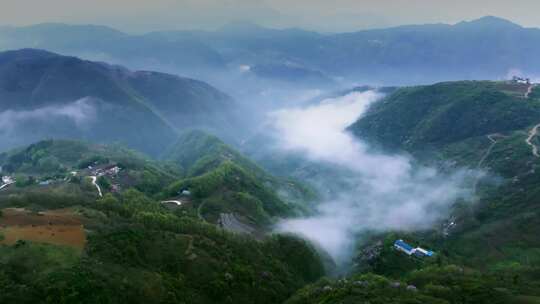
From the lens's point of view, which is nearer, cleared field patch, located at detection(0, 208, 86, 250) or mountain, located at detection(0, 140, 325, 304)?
mountain, located at detection(0, 140, 325, 304)

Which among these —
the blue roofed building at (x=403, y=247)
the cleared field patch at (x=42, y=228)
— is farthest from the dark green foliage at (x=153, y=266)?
the blue roofed building at (x=403, y=247)

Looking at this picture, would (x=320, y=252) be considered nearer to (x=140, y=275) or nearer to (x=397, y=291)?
(x=397, y=291)

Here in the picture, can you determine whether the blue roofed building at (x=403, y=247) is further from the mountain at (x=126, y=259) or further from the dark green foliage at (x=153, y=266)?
the mountain at (x=126, y=259)

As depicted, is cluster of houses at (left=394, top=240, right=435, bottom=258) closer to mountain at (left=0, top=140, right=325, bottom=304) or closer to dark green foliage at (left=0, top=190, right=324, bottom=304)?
dark green foliage at (left=0, top=190, right=324, bottom=304)

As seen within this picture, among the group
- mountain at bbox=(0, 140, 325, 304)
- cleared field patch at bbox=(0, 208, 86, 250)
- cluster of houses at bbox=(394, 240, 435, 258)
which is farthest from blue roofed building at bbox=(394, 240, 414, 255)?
cleared field patch at bbox=(0, 208, 86, 250)

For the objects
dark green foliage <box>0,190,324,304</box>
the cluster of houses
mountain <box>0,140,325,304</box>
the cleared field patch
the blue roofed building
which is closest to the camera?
dark green foliage <box>0,190,324,304</box>

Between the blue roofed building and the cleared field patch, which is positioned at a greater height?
the blue roofed building

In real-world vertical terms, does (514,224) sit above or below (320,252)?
above

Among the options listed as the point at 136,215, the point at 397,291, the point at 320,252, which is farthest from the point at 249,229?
the point at 397,291
